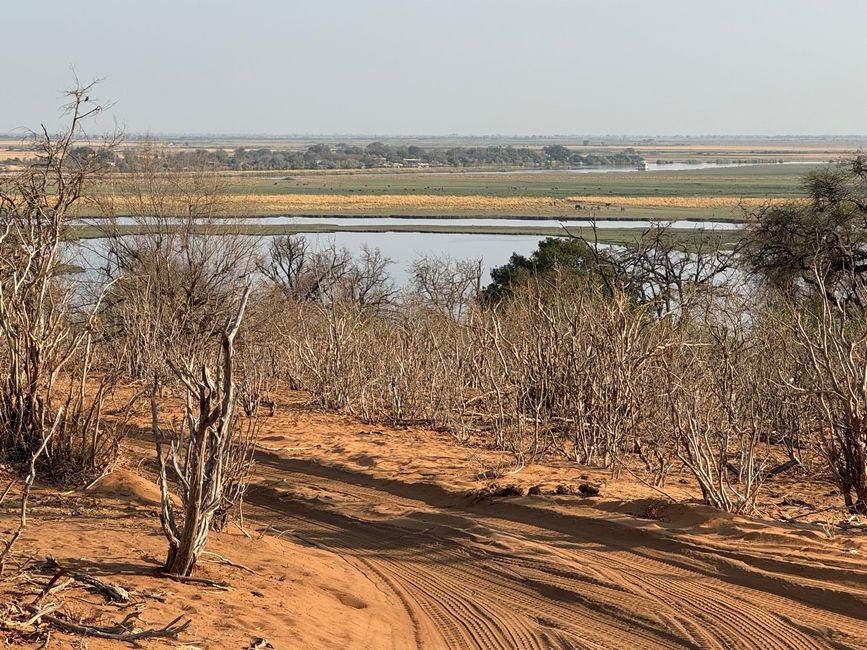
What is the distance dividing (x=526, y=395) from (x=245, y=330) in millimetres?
8321

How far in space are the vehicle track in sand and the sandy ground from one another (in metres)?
0.02

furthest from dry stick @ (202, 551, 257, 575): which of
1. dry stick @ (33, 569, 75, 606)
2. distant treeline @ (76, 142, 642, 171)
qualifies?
distant treeline @ (76, 142, 642, 171)

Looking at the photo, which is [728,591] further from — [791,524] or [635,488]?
[635,488]

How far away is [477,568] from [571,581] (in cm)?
87

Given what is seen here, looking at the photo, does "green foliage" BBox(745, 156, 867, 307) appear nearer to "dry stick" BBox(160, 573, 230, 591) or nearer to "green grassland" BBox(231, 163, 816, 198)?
"dry stick" BBox(160, 573, 230, 591)

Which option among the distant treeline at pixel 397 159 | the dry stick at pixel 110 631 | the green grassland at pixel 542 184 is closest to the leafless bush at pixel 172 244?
the dry stick at pixel 110 631

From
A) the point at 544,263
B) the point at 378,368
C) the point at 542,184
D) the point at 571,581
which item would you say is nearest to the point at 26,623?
the point at 571,581

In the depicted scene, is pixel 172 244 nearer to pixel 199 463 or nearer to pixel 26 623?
pixel 199 463

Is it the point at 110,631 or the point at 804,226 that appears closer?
the point at 110,631

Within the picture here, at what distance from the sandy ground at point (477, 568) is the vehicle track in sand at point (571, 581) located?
0.06 feet

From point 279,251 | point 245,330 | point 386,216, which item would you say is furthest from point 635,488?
point 386,216

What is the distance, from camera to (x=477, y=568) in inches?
322

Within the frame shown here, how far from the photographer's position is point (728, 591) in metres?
7.30

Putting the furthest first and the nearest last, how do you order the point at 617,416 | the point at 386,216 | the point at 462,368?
the point at 386,216, the point at 462,368, the point at 617,416
